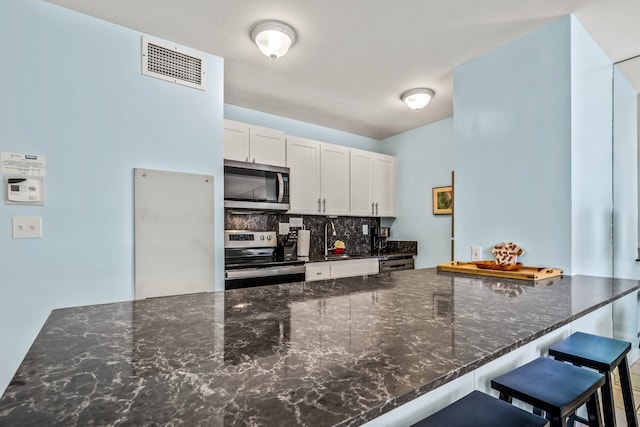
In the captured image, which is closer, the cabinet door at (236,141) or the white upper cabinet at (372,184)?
the cabinet door at (236,141)

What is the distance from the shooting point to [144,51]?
222 centimetres

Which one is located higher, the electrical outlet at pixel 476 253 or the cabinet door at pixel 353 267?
the electrical outlet at pixel 476 253

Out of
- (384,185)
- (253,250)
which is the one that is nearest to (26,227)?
(253,250)

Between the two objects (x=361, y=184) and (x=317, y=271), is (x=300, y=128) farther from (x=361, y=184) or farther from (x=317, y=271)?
(x=317, y=271)

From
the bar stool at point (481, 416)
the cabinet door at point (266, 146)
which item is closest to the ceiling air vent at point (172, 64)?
the cabinet door at point (266, 146)

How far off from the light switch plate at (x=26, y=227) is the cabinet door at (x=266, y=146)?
A: 1.78m

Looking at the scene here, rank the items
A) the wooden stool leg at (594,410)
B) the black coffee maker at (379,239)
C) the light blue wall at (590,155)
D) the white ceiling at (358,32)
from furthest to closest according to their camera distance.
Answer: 1. the black coffee maker at (379,239)
2. the light blue wall at (590,155)
3. the white ceiling at (358,32)
4. the wooden stool leg at (594,410)

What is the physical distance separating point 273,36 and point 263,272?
1.86 m

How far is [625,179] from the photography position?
9.30 feet

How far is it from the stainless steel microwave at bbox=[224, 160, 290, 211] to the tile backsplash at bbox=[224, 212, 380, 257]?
497 millimetres

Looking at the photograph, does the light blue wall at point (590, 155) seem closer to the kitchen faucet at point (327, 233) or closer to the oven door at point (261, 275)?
the oven door at point (261, 275)

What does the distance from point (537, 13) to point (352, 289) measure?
78.8 inches

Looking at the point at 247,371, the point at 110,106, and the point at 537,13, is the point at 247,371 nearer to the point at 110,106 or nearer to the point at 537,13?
the point at 110,106

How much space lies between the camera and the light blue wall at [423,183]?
3.89m
